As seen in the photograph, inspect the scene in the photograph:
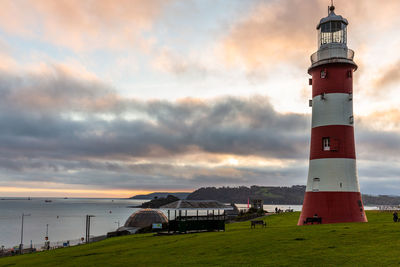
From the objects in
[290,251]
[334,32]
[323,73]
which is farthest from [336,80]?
[290,251]

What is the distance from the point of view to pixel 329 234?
2034 centimetres

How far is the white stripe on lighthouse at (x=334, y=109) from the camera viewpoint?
94.6ft

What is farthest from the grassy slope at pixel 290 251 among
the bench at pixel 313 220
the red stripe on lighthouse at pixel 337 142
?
the red stripe on lighthouse at pixel 337 142

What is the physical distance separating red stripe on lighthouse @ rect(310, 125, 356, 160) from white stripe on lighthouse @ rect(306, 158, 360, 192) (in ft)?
1.42

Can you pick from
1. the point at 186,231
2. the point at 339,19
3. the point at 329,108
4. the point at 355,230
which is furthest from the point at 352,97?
the point at 186,231

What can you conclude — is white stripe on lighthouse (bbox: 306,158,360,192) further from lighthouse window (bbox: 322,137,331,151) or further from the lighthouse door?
lighthouse window (bbox: 322,137,331,151)

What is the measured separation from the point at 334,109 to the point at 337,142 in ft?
9.46

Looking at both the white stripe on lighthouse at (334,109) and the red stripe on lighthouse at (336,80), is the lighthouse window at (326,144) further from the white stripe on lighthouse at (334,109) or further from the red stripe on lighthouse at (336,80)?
the red stripe on lighthouse at (336,80)

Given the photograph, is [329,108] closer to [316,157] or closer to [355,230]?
[316,157]

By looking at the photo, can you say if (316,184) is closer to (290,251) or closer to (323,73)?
(323,73)

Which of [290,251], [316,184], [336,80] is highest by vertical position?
[336,80]

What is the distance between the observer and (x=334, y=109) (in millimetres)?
28953

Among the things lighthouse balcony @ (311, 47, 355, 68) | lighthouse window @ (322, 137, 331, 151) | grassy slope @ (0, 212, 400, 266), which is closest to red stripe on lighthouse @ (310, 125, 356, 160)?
lighthouse window @ (322, 137, 331, 151)

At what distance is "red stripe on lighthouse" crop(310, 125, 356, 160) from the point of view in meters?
28.4
